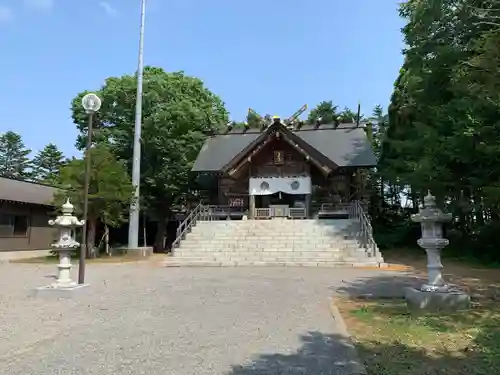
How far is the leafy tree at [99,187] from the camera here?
17.3m

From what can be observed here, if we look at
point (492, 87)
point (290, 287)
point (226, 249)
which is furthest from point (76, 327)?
point (226, 249)

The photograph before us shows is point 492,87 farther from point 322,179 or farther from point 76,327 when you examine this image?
point 322,179

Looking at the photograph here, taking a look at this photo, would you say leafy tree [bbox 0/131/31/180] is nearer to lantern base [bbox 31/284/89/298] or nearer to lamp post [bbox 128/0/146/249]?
lamp post [bbox 128/0/146/249]

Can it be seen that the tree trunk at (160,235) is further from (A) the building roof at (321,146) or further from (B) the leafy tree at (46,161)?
(B) the leafy tree at (46,161)

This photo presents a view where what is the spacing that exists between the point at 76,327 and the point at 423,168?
493 inches

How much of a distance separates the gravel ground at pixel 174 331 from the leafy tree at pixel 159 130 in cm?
1559

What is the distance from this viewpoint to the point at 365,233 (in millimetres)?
16594

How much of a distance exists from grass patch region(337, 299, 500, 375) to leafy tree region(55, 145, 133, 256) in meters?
13.2

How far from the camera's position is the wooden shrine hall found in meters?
22.0

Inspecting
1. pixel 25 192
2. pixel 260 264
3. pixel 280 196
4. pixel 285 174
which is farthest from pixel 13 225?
pixel 285 174

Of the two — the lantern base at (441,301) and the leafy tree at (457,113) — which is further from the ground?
the leafy tree at (457,113)

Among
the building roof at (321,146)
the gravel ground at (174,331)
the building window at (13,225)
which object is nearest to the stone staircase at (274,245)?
the gravel ground at (174,331)

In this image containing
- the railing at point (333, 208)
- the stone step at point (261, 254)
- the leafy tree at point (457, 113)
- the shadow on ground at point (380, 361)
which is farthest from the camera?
the railing at point (333, 208)

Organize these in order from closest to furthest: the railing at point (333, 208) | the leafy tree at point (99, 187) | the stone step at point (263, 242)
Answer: the stone step at point (263, 242)
the leafy tree at point (99, 187)
the railing at point (333, 208)
